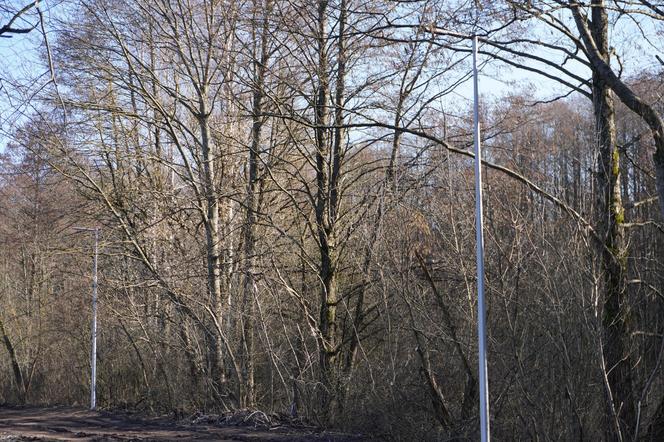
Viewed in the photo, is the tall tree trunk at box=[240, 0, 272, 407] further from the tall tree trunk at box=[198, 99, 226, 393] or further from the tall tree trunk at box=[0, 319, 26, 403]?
the tall tree trunk at box=[0, 319, 26, 403]

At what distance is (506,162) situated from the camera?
14938 mm

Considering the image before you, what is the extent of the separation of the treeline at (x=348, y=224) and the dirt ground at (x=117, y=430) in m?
1.07

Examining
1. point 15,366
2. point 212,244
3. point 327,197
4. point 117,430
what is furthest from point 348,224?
point 15,366

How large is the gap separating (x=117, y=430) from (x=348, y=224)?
766 centimetres

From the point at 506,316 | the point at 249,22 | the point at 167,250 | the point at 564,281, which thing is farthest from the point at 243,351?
the point at 564,281

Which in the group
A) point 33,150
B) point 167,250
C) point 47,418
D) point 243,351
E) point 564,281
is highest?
point 33,150

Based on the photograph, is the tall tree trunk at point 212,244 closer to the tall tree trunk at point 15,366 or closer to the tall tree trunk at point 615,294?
the tall tree trunk at point 615,294

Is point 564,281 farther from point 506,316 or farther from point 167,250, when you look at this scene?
point 167,250

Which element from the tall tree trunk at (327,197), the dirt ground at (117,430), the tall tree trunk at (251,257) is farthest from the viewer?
the tall tree trunk at (251,257)

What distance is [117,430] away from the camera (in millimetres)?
19453

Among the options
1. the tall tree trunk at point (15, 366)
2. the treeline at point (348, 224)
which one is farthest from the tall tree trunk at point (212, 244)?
the tall tree trunk at point (15, 366)

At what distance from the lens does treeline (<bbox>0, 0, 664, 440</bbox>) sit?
10.7 meters

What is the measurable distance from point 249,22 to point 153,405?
12283 millimetres

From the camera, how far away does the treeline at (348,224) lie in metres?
10.7
